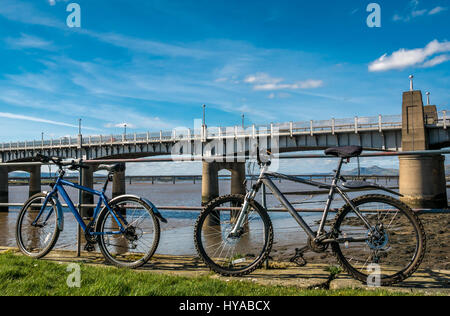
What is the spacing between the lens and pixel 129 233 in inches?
166

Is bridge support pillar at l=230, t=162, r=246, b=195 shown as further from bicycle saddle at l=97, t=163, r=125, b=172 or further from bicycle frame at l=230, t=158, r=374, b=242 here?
bicycle frame at l=230, t=158, r=374, b=242

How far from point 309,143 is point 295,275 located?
3235 centimetres

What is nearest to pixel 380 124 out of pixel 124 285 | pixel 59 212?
pixel 59 212

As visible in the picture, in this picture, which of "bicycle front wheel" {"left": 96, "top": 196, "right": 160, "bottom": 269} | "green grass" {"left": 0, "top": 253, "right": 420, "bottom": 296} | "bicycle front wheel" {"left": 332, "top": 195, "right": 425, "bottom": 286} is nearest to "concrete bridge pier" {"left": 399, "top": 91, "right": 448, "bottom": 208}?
"bicycle front wheel" {"left": 332, "top": 195, "right": 425, "bottom": 286}

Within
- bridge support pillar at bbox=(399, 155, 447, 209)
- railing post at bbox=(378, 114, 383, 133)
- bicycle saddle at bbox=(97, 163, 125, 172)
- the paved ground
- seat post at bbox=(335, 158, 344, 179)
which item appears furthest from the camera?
railing post at bbox=(378, 114, 383, 133)

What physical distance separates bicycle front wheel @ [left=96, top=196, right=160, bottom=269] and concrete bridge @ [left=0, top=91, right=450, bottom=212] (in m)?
18.6

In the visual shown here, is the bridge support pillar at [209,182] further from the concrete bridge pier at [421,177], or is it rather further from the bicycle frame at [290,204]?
the bicycle frame at [290,204]

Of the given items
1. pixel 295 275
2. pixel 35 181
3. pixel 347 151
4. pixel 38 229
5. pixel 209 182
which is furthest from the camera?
pixel 35 181

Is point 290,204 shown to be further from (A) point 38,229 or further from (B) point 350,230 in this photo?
(A) point 38,229

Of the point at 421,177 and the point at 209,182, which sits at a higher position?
the point at 421,177

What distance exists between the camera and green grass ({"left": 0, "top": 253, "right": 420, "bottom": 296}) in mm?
3010

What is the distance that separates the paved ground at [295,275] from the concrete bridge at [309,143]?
18.8 meters

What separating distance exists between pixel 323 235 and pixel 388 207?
745 mm
